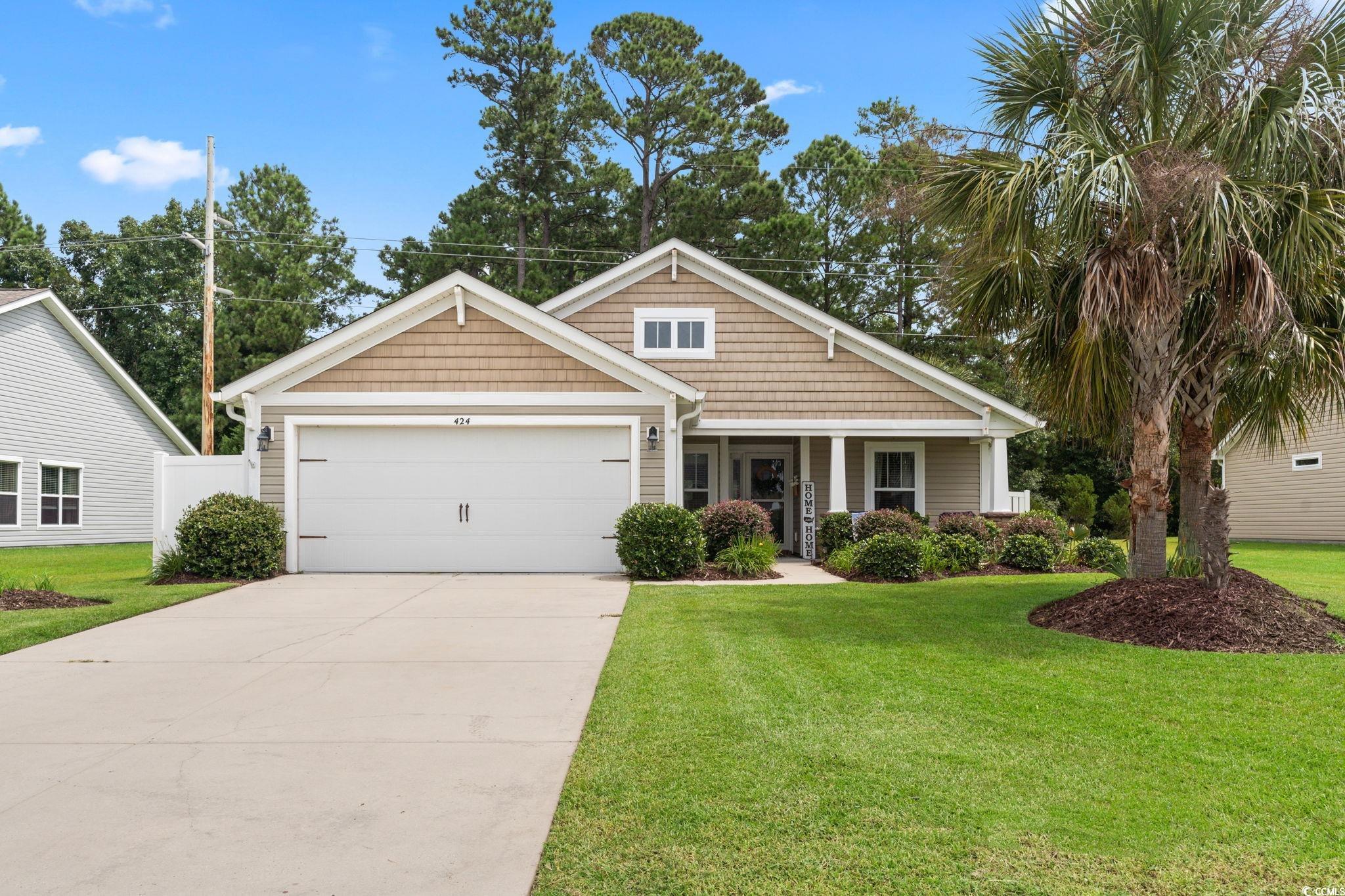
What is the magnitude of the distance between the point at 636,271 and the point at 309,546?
7420 mm

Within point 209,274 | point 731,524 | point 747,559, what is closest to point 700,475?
point 731,524

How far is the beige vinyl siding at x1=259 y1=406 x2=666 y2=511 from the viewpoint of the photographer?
43.8 feet

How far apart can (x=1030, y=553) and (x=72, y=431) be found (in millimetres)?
22565

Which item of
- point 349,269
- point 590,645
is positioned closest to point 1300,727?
point 590,645

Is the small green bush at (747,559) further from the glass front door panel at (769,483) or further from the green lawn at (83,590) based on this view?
the green lawn at (83,590)

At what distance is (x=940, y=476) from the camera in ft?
58.3

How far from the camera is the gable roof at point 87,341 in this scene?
2103cm

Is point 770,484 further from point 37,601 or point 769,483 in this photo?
point 37,601

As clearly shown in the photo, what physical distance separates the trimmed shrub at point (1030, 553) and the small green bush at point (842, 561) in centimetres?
236

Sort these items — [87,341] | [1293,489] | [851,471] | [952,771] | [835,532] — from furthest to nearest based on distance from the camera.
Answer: [1293,489] → [87,341] → [851,471] → [835,532] → [952,771]

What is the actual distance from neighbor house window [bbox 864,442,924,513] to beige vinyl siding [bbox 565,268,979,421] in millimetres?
1359

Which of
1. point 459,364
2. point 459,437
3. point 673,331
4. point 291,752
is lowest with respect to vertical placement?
point 291,752

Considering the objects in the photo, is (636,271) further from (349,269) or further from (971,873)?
(349,269)

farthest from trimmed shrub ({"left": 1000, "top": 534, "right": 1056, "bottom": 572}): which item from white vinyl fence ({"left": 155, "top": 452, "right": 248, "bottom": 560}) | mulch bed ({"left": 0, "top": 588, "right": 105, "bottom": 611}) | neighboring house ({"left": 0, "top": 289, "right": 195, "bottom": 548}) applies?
neighboring house ({"left": 0, "top": 289, "right": 195, "bottom": 548})
